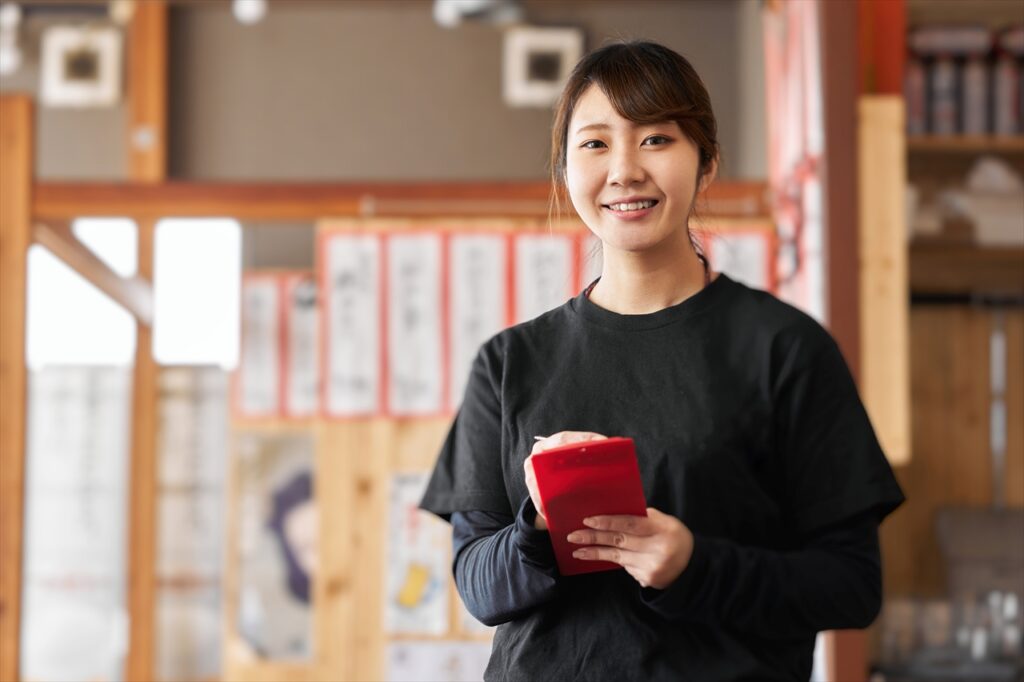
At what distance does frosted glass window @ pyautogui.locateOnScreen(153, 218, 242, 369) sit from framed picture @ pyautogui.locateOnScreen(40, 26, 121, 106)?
0.74 m

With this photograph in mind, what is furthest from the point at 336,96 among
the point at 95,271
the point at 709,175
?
the point at 709,175

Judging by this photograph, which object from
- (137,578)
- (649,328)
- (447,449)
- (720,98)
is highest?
(720,98)

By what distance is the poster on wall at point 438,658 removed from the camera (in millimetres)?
3365

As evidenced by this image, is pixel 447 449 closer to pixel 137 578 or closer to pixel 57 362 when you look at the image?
pixel 137 578

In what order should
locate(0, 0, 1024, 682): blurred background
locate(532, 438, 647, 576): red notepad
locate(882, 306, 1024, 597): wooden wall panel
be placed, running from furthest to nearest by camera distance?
1. locate(882, 306, 1024, 597): wooden wall panel
2. locate(0, 0, 1024, 682): blurred background
3. locate(532, 438, 647, 576): red notepad

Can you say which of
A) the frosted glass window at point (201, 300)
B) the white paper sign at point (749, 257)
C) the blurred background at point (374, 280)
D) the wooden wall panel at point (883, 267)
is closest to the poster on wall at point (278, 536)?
the blurred background at point (374, 280)

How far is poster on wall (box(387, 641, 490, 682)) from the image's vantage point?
3.37m

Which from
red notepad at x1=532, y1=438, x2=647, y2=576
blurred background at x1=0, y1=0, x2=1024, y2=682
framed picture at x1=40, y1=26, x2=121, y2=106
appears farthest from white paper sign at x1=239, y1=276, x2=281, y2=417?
red notepad at x1=532, y1=438, x2=647, y2=576

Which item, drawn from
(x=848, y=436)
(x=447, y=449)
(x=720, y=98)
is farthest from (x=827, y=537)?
(x=720, y=98)

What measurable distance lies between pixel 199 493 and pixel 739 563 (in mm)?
5716

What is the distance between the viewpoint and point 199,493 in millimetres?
6406

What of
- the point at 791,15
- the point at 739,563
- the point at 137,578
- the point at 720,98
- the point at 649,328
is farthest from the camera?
the point at 720,98

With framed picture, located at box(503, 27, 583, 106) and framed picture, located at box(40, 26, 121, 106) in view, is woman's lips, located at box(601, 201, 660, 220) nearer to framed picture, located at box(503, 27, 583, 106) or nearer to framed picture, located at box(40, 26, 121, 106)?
framed picture, located at box(503, 27, 583, 106)

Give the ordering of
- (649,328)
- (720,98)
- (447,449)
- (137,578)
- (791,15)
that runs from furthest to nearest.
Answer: (720,98)
(137,578)
(791,15)
(447,449)
(649,328)
